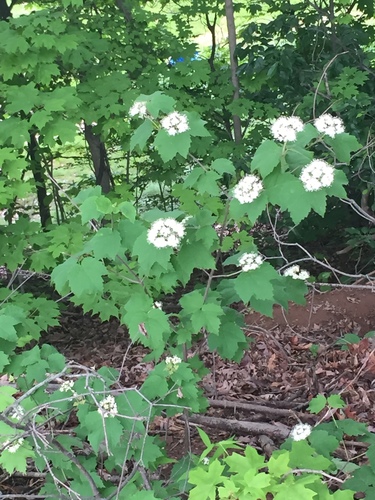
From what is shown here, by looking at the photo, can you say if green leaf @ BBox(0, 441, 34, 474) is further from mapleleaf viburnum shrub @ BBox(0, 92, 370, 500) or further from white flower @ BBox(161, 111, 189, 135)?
white flower @ BBox(161, 111, 189, 135)

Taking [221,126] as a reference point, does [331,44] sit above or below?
above

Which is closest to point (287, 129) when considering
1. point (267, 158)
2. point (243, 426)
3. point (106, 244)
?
point (267, 158)

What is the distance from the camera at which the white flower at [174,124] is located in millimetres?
A: 1840

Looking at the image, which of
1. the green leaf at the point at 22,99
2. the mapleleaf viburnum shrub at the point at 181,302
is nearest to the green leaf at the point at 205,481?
the mapleleaf viburnum shrub at the point at 181,302

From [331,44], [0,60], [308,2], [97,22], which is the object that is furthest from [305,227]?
[0,60]

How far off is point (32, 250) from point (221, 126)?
3112 millimetres

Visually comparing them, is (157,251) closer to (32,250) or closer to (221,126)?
(32,250)

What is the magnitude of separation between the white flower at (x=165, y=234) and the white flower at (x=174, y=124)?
13.2 inches

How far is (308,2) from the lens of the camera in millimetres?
5469

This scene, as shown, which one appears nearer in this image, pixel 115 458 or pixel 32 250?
pixel 115 458

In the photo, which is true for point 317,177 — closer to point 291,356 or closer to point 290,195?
point 290,195

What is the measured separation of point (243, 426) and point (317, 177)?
1865mm

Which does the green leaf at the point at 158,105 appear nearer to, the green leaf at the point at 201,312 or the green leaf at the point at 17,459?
the green leaf at the point at 201,312

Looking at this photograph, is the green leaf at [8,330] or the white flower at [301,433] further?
the green leaf at [8,330]
